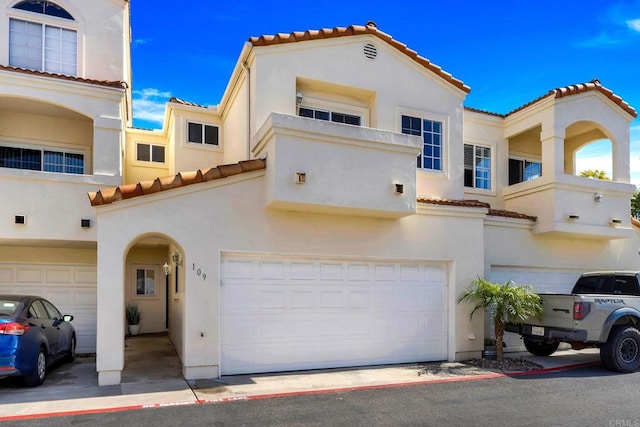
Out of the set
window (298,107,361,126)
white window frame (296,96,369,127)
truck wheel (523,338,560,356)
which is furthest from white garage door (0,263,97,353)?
truck wheel (523,338,560,356)

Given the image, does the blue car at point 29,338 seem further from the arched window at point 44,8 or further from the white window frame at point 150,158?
the arched window at point 44,8

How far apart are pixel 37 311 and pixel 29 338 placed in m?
1.18

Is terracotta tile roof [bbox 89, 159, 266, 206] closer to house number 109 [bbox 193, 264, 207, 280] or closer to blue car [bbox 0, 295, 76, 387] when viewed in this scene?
house number 109 [bbox 193, 264, 207, 280]

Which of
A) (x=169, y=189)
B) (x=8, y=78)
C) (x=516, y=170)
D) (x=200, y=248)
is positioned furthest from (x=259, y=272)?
(x=516, y=170)

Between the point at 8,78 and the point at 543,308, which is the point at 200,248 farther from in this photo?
the point at 543,308

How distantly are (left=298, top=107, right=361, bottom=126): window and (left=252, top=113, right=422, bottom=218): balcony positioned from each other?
1.69 metres

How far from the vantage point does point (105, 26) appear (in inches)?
477

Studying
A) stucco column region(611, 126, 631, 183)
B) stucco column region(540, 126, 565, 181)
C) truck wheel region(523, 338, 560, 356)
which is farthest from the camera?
stucco column region(611, 126, 631, 183)

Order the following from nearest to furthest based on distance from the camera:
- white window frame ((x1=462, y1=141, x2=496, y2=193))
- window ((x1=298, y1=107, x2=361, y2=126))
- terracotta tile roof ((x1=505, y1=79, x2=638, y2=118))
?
window ((x1=298, y1=107, x2=361, y2=126)) → terracotta tile roof ((x1=505, y1=79, x2=638, y2=118)) → white window frame ((x1=462, y1=141, x2=496, y2=193))

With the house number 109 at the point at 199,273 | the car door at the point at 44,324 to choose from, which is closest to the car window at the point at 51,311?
the car door at the point at 44,324

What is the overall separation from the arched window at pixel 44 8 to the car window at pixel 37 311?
7.18 metres

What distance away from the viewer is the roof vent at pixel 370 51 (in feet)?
37.6

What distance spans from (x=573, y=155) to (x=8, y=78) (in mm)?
16465

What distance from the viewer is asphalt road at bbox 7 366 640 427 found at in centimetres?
642
